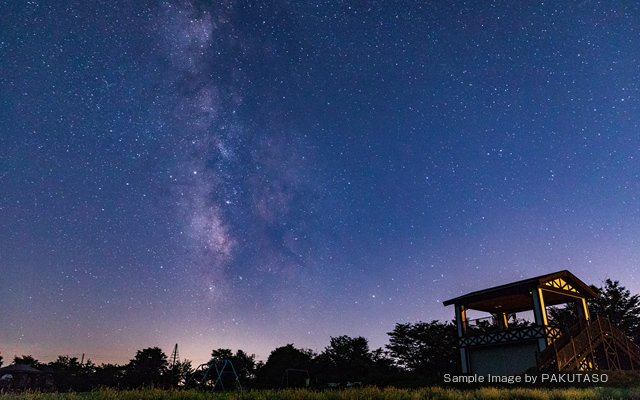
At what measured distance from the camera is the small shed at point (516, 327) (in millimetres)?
23312

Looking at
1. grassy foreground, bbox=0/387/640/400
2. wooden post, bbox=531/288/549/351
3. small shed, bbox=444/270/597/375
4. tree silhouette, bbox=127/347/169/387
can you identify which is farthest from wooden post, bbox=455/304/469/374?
tree silhouette, bbox=127/347/169/387

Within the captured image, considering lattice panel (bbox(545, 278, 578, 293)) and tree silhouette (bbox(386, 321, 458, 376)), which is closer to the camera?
lattice panel (bbox(545, 278, 578, 293))

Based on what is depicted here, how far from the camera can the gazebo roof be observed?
79.4ft

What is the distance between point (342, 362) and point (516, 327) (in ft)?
89.3

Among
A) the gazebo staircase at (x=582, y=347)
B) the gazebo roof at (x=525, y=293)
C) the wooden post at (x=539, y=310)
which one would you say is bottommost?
the gazebo staircase at (x=582, y=347)

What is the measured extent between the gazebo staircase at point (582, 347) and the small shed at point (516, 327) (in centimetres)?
75

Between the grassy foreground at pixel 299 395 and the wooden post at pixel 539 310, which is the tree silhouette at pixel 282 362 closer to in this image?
the wooden post at pixel 539 310

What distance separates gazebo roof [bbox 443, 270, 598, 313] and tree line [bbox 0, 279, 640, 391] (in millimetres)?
5245

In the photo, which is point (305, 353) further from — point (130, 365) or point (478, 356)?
point (478, 356)

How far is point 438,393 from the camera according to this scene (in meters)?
14.1

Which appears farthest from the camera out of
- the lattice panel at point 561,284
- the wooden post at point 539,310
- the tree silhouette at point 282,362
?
the tree silhouette at point 282,362

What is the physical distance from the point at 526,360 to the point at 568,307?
21.0 meters

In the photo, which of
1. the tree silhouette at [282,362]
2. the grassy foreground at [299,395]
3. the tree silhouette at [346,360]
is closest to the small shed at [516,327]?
the grassy foreground at [299,395]

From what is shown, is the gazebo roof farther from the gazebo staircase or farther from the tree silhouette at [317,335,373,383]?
the tree silhouette at [317,335,373,383]
